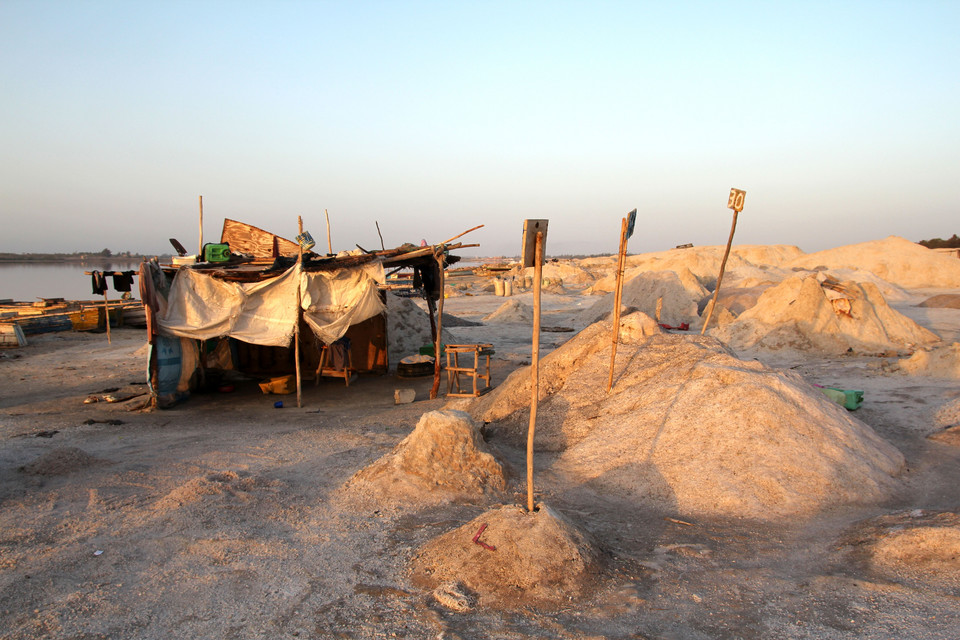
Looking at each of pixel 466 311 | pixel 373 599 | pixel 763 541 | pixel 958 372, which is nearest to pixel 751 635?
pixel 763 541

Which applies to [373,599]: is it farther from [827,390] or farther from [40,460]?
[827,390]

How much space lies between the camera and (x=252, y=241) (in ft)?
36.6

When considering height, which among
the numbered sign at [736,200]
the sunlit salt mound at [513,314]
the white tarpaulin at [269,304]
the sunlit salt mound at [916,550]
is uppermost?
the numbered sign at [736,200]

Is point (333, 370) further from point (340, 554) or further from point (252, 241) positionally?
point (340, 554)

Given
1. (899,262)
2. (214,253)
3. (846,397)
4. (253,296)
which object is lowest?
(846,397)

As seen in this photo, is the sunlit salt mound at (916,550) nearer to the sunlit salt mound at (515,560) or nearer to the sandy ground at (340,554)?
the sandy ground at (340,554)

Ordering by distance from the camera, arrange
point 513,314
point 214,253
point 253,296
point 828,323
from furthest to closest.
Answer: point 513,314 < point 828,323 < point 214,253 < point 253,296

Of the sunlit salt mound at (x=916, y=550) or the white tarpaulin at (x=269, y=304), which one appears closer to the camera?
the sunlit salt mound at (x=916, y=550)

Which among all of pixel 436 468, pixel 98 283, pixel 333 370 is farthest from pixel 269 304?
pixel 436 468

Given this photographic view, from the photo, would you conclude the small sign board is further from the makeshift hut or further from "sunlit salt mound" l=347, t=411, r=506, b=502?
the makeshift hut

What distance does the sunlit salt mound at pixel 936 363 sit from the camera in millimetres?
9484

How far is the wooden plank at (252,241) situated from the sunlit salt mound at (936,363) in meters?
11.4

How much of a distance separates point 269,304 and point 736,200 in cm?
770

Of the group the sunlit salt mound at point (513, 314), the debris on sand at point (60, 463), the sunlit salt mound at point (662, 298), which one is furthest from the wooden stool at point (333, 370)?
the sunlit salt mound at point (513, 314)
